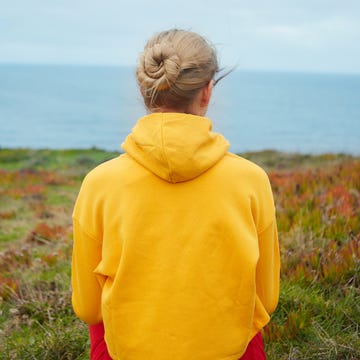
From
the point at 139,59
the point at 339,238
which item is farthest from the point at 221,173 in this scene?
the point at 339,238

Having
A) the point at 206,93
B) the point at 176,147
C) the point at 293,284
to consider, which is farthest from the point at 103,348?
the point at 293,284

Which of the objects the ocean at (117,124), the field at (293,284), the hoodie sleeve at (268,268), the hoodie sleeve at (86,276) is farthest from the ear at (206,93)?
the ocean at (117,124)

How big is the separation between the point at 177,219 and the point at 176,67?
57 centimetres

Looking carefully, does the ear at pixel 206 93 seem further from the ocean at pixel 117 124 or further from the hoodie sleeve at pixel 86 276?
the ocean at pixel 117 124

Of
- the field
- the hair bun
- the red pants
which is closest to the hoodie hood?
the hair bun

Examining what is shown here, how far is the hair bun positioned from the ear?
0.15 meters

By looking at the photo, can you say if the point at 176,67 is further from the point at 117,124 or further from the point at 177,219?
the point at 117,124

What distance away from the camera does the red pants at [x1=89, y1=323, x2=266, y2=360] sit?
7.30 ft

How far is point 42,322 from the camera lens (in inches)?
162

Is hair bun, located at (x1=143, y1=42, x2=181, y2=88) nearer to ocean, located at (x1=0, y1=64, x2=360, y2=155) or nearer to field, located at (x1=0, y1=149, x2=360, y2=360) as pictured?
field, located at (x1=0, y1=149, x2=360, y2=360)

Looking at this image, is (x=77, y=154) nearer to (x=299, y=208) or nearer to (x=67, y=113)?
(x=299, y=208)

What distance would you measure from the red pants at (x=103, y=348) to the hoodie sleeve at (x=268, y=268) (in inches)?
6.3

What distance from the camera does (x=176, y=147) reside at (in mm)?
1860

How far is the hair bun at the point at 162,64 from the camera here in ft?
6.15
